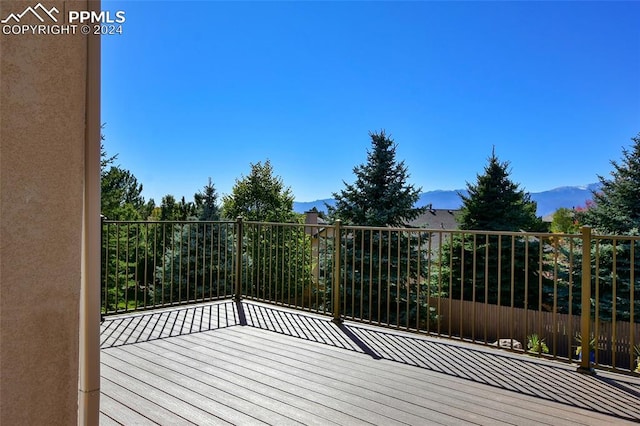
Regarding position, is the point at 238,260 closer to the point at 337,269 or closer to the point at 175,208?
the point at 337,269

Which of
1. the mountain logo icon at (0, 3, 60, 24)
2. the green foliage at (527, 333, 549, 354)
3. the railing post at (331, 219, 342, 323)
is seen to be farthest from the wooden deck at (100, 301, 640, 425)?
the mountain logo icon at (0, 3, 60, 24)

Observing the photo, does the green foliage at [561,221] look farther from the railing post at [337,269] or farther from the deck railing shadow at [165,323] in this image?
the deck railing shadow at [165,323]

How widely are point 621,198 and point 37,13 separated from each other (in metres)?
12.8

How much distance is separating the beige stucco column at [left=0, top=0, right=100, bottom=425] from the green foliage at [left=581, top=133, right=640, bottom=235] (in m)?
12.3

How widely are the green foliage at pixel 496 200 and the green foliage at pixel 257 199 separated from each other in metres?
7.92

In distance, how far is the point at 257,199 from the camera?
17.0m

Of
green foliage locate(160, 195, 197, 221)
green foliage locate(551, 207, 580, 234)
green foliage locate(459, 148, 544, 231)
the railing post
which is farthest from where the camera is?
green foliage locate(551, 207, 580, 234)

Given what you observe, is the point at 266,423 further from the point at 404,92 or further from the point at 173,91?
the point at 404,92

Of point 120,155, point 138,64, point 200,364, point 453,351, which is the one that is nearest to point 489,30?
point 138,64

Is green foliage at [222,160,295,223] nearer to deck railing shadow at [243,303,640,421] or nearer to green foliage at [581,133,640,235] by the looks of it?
green foliage at [581,133,640,235]

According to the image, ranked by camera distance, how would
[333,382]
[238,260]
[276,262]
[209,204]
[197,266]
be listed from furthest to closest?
[209,204]
[197,266]
[238,260]
[276,262]
[333,382]

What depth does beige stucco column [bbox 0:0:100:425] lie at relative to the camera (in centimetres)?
99

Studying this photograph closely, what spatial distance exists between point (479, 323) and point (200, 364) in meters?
8.25

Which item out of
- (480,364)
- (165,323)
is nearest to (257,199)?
(165,323)
